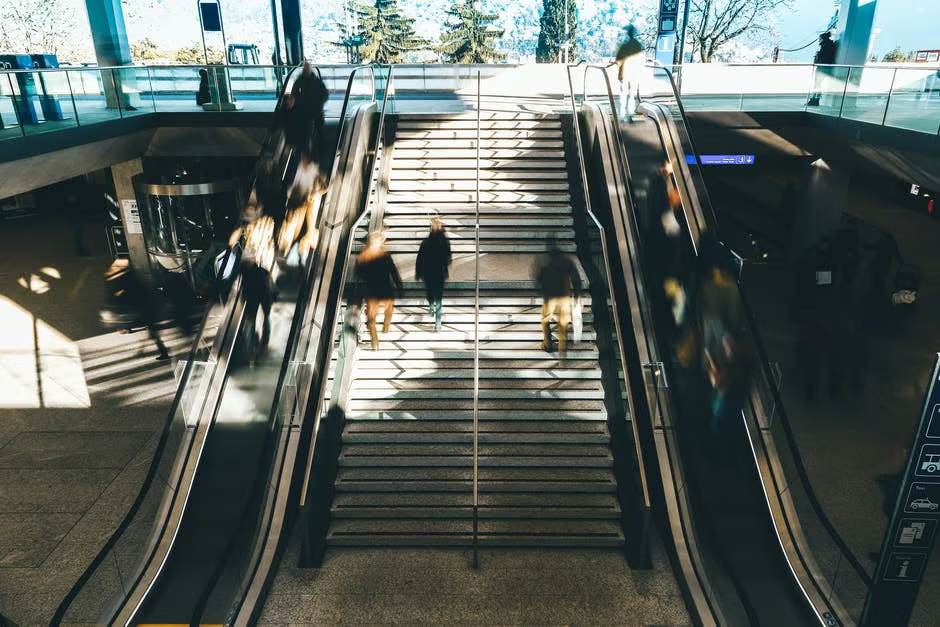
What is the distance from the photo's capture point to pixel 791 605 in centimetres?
563

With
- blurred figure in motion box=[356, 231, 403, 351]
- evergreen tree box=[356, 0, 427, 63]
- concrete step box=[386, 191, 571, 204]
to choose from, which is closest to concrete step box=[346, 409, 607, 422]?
blurred figure in motion box=[356, 231, 403, 351]

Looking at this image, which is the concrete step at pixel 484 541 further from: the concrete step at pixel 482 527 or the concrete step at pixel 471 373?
the concrete step at pixel 471 373

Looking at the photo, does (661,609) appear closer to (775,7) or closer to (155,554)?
(155,554)

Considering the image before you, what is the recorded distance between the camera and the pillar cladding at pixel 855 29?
1428 cm

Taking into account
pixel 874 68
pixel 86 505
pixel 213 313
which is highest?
pixel 874 68

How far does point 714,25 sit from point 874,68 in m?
21.6

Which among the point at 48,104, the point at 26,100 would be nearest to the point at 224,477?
the point at 26,100

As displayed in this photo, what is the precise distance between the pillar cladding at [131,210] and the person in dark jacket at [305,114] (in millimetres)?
6980

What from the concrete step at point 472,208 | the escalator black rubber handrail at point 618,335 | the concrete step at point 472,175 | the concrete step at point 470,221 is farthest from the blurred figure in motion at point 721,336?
the concrete step at point 472,175

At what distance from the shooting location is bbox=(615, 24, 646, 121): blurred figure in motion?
9.76 metres

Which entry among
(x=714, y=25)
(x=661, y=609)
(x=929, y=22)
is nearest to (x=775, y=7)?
(x=714, y=25)

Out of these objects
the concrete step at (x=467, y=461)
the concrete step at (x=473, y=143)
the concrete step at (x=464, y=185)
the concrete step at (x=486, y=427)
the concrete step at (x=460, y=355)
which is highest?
the concrete step at (x=473, y=143)

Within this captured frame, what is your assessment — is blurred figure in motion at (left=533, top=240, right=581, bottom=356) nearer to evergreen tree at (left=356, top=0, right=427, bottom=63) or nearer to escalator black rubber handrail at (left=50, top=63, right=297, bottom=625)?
escalator black rubber handrail at (left=50, top=63, right=297, bottom=625)

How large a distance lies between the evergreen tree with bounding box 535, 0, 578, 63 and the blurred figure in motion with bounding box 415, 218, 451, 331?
39.5m
